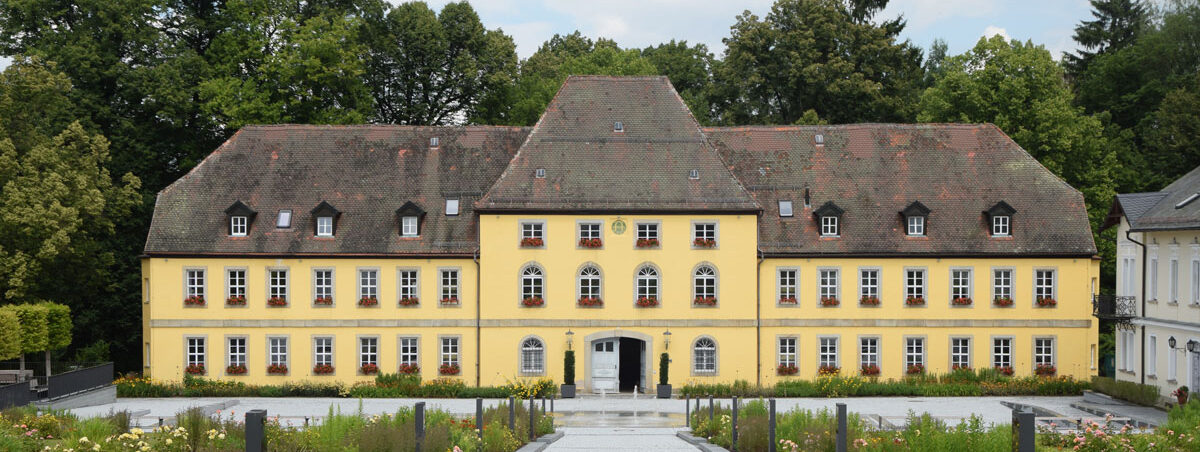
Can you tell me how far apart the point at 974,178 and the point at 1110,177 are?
11329 millimetres

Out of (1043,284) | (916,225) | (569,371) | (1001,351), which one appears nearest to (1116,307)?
(1043,284)

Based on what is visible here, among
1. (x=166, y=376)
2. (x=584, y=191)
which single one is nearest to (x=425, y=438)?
(x=584, y=191)

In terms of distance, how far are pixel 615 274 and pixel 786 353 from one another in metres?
6.36

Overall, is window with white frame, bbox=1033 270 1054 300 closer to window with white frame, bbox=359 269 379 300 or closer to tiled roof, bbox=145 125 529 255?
tiled roof, bbox=145 125 529 255

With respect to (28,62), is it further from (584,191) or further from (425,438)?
(425,438)

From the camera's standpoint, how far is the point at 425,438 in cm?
1977

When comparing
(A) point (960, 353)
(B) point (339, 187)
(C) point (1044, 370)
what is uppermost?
(B) point (339, 187)

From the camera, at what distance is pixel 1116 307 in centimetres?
3750

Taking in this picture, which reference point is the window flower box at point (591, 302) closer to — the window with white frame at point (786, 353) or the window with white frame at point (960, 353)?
the window with white frame at point (786, 353)

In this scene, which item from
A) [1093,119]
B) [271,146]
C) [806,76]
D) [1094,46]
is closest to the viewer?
[271,146]

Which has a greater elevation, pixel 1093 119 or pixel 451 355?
pixel 1093 119

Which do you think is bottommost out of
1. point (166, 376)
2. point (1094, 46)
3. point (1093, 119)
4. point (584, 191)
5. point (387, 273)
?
point (166, 376)

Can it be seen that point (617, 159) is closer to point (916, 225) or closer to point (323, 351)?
point (916, 225)

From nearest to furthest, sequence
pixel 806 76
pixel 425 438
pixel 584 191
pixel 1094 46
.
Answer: pixel 425 438 < pixel 584 191 < pixel 806 76 < pixel 1094 46
